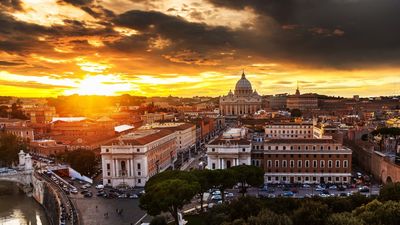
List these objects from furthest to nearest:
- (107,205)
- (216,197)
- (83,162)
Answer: (83,162), (216,197), (107,205)

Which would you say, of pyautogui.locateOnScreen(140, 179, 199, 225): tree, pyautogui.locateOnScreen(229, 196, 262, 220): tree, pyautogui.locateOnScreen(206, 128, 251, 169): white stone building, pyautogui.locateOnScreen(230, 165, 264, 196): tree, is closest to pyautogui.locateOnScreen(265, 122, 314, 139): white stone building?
pyautogui.locateOnScreen(206, 128, 251, 169): white stone building

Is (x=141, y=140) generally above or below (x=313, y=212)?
above

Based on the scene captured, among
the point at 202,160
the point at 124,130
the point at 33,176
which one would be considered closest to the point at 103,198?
the point at 33,176

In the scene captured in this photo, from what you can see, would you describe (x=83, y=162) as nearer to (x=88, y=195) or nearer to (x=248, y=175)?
(x=88, y=195)

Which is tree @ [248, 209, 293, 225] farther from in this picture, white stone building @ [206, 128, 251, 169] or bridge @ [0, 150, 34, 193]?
bridge @ [0, 150, 34, 193]

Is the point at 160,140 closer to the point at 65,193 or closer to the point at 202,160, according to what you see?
the point at 202,160

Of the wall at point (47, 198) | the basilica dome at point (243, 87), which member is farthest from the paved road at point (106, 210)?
the basilica dome at point (243, 87)

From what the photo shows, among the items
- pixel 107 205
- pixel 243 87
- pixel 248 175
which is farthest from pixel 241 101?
pixel 107 205
